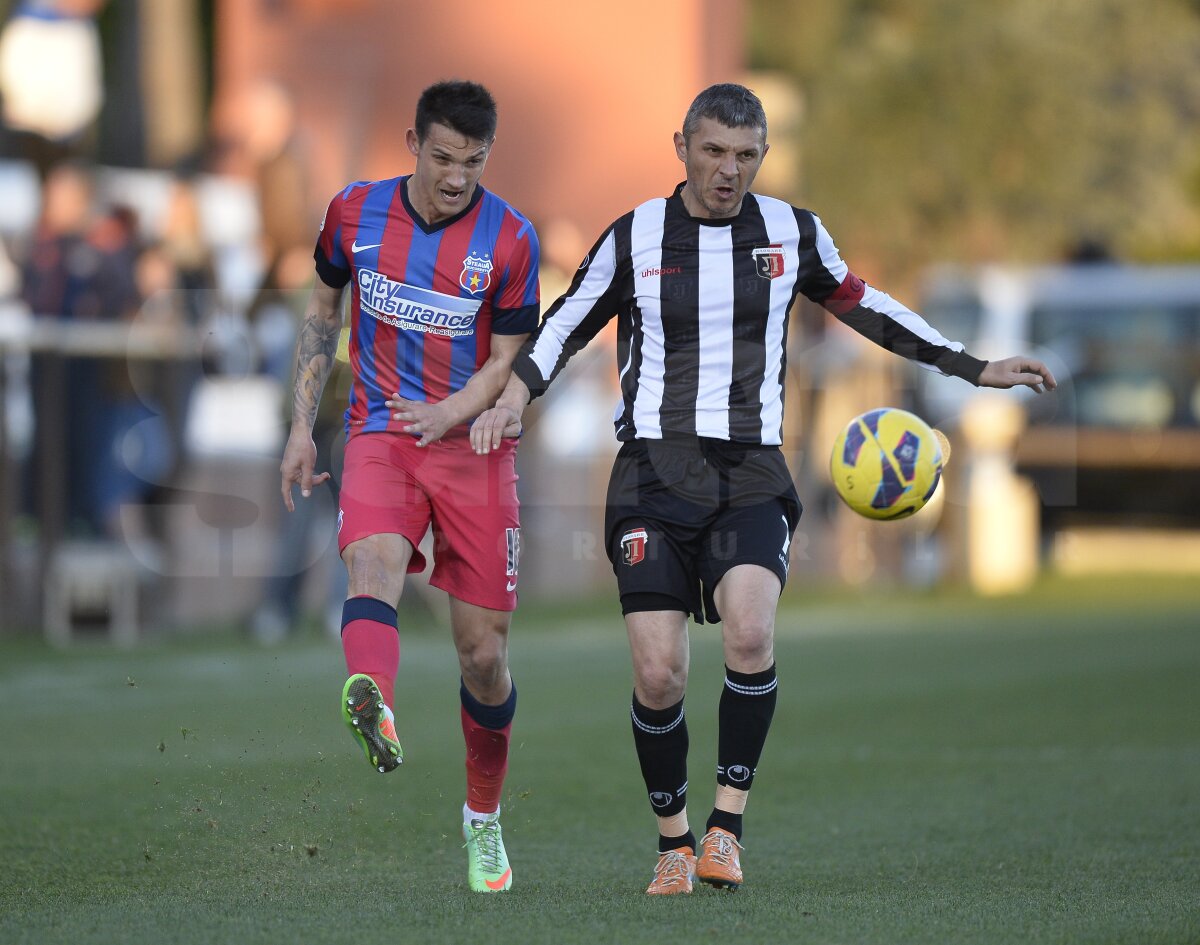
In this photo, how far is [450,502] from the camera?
21.3 feet

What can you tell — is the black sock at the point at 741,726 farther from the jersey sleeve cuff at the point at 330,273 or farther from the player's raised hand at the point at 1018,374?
the jersey sleeve cuff at the point at 330,273

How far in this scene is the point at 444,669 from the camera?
12.5 meters

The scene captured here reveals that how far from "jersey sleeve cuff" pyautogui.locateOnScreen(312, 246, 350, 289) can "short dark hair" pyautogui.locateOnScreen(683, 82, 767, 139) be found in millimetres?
1292

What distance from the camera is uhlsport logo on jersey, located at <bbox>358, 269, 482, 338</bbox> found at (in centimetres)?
646

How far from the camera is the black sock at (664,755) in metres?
6.18

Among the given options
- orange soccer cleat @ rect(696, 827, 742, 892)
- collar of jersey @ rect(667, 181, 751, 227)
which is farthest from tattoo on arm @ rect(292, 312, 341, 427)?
orange soccer cleat @ rect(696, 827, 742, 892)

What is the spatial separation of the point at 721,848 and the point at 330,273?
2.35 metres

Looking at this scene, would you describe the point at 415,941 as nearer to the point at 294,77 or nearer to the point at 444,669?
the point at 444,669

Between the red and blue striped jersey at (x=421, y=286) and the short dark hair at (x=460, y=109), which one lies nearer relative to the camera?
the short dark hair at (x=460, y=109)

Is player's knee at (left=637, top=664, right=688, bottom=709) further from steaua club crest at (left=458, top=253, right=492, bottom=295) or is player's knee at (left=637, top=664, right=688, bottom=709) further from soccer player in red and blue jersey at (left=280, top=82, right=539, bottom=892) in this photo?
steaua club crest at (left=458, top=253, right=492, bottom=295)

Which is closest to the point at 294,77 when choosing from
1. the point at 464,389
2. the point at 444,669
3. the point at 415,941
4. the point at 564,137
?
the point at 564,137

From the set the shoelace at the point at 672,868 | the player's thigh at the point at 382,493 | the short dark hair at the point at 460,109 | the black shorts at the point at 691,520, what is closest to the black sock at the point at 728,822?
the shoelace at the point at 672,868

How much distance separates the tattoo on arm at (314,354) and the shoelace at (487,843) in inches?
59.4

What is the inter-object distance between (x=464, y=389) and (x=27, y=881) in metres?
2.07
